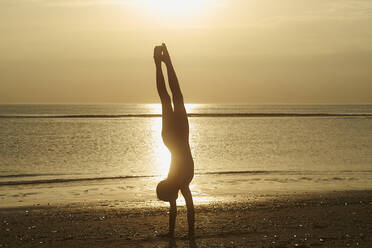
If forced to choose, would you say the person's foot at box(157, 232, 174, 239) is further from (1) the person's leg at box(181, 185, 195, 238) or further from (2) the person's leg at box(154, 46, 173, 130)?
(2) the person's leg at box(154, 46, 173, 130)

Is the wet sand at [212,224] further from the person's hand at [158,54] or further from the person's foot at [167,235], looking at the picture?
the person's hand at [158,54]

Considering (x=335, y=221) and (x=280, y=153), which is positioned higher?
(x=335, y=221)

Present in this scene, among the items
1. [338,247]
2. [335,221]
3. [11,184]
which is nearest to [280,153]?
[11,184]

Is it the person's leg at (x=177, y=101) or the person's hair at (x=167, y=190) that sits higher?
the person's leg at (x=177, y=101)

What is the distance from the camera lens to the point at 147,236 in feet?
42.7

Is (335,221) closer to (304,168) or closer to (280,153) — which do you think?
(304,168)

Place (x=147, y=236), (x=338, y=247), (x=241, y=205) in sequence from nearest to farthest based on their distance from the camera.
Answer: (x=338, y=247), (x=147, y=236), (x=241, y=205)

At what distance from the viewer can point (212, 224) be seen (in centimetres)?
1441

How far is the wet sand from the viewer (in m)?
12.5

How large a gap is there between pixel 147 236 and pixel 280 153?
3253cm

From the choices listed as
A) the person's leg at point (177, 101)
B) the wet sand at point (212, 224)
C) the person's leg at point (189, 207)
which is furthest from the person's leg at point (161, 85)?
the wet sand at point (212, 224)

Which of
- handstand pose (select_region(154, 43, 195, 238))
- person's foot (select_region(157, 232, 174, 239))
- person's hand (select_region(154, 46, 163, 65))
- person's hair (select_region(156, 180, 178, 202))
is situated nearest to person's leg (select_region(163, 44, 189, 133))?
handstand pose (select_region(154, 43, 195, 238))

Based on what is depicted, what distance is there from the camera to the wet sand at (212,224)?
12461 millimetres

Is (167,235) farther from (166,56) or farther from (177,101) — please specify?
(166,56)
